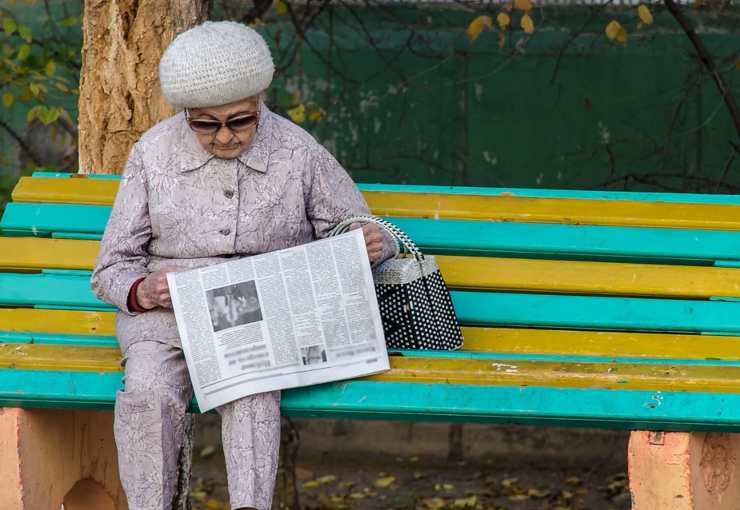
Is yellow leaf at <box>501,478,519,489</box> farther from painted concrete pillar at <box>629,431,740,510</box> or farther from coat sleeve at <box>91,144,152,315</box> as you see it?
coat sleeve at <box>91,144,152,315</box>

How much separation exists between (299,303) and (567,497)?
2.27 metres

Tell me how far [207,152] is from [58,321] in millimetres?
736

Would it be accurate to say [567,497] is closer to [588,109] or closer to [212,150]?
[588,109]

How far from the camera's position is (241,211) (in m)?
3.35

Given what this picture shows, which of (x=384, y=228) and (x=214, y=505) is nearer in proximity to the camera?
(x=384, y=228)

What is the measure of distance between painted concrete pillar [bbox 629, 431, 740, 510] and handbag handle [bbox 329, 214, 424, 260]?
0.74m

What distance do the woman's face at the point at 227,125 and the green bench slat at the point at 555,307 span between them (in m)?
0.71

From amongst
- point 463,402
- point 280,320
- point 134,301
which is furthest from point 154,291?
point 463,402

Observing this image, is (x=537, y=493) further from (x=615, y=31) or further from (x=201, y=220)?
(x=201, y=220)

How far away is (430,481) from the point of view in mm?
5223

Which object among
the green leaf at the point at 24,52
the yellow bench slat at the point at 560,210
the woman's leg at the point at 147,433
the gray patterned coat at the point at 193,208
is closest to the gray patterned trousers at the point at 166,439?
the woman's leg at the point at 147,433

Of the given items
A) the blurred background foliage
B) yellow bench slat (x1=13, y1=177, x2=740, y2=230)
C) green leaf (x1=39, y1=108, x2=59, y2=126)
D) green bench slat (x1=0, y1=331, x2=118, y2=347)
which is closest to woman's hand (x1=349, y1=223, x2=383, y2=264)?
yellow bench slat (x1=13, y1=177, x2=740, y2=230)

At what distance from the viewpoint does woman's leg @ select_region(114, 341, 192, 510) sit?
3066 mm

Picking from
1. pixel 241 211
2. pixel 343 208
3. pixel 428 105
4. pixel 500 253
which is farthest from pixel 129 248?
pixel 428 105
